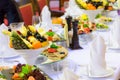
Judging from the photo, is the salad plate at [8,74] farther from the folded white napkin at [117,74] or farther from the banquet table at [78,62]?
the folded white napkin at [117,74]

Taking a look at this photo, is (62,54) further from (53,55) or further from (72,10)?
(72,10)

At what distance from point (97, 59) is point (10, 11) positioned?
1.63 metres

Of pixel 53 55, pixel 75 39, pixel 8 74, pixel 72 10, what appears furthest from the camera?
pixel 72 10

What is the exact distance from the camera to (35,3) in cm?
315

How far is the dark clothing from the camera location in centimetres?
268

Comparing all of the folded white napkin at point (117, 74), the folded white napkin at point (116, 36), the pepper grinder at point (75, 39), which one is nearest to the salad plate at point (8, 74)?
the folded white napkin at point (117, 74)

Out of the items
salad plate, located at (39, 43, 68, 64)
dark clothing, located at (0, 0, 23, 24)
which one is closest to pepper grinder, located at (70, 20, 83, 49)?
salad plate, located at (39, 43, 68, 64)

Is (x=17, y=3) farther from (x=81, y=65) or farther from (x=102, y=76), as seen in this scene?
(x=102, y=76)

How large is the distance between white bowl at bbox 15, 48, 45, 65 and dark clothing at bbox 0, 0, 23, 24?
1219 mm

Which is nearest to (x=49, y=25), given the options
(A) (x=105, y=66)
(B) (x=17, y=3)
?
(B) (x=17, y=3)

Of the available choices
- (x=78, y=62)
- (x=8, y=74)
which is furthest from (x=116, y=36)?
(x=8, y=74)

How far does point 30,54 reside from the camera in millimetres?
1483

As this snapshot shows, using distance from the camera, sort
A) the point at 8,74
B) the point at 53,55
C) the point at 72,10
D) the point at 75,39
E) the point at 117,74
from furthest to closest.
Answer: the point at 72,10 < the point at 75,39 < the point at 53,55 < the point at 117,74 < the point at 8,74

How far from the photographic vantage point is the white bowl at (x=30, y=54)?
4.82 ft
